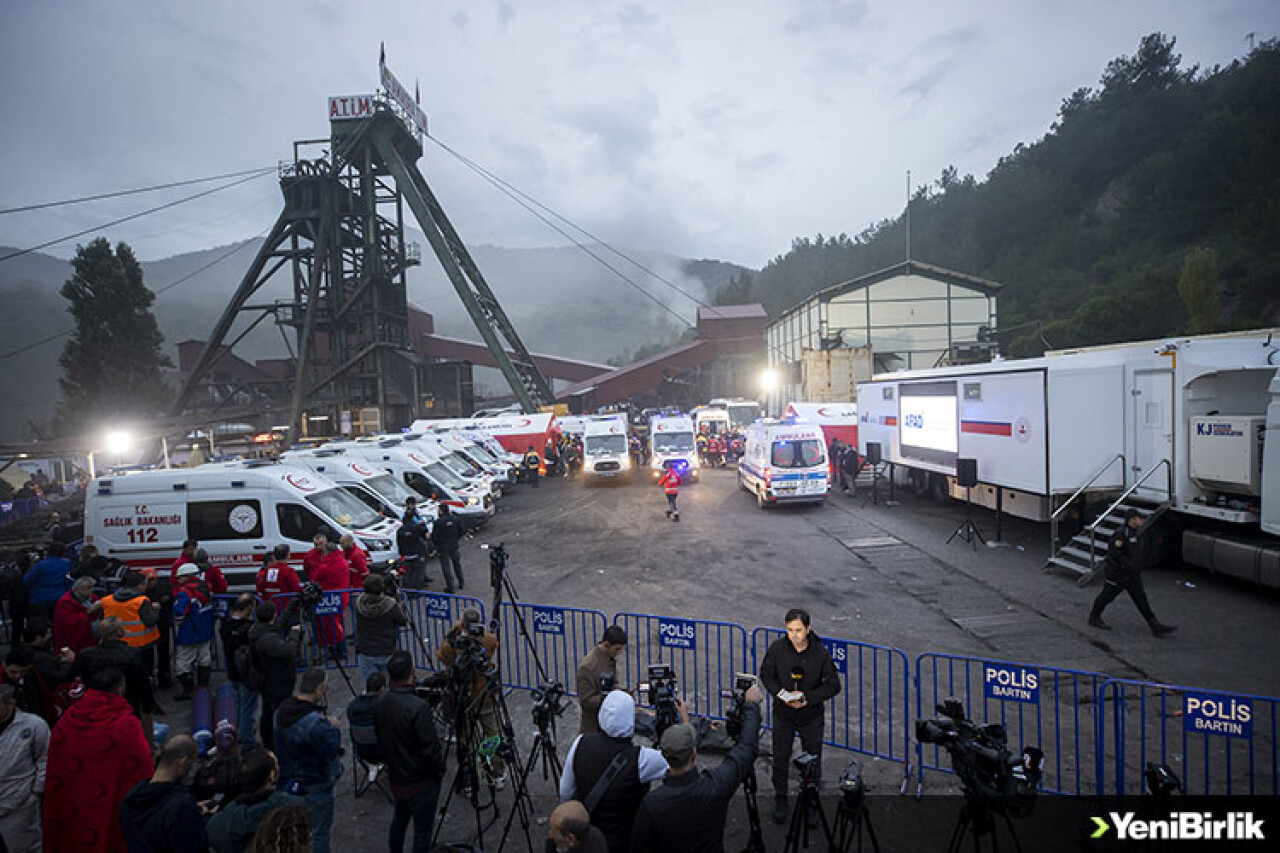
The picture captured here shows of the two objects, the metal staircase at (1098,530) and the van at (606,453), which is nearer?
the metal staircase at (1098,530)

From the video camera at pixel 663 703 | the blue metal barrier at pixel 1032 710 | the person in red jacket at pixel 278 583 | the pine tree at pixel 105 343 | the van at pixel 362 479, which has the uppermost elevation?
the pine tree at pixel 105 343

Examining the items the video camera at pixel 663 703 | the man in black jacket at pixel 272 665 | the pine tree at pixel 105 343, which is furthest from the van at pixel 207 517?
the pine tree at pixel 105 343

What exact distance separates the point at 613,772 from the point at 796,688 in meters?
1.92

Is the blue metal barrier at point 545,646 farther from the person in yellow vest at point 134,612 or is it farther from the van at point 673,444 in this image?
the van at point 673,444

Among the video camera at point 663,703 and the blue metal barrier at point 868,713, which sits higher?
the video camera at point 663,703

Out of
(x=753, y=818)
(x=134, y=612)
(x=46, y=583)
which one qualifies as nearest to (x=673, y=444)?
(x=46, y=583)

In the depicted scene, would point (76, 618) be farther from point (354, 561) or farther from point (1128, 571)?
point (1128, 571)

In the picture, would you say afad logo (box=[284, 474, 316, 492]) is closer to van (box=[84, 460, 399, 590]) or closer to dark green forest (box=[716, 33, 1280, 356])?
van (box=[84, 460, 399, 590])

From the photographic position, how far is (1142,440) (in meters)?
11.2

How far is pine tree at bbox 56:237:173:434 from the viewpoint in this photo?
136 feet

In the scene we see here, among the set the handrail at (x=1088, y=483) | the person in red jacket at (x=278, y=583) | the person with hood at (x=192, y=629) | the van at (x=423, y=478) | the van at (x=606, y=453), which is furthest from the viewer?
the van at (x=606, y=453)

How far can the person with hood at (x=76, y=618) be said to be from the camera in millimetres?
6801

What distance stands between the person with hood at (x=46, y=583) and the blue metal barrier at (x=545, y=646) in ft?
19.6

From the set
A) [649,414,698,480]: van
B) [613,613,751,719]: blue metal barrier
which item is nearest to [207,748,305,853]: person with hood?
[613,613,751,719]: blue metal barrier
